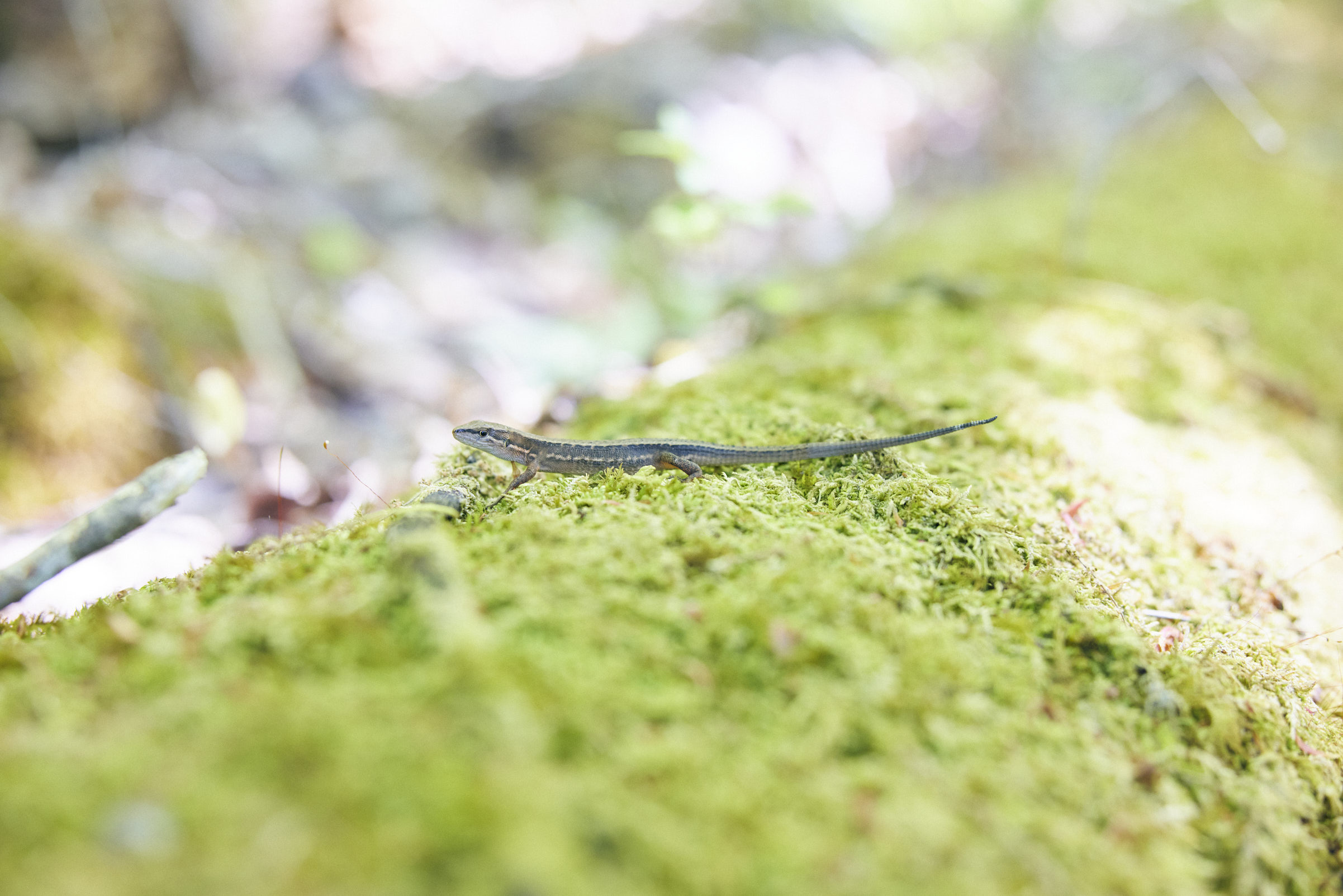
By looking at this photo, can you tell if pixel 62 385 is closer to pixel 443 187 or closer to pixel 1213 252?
pixel 443 187

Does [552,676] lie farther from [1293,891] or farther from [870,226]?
[870,226]

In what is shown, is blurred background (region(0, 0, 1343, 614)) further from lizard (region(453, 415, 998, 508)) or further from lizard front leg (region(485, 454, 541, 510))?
lizard (region(453, 415, 998, 508))

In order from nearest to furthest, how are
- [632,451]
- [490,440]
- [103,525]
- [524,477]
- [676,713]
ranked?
[676,713], [103,525], [524,477], [632,451], [490,440]

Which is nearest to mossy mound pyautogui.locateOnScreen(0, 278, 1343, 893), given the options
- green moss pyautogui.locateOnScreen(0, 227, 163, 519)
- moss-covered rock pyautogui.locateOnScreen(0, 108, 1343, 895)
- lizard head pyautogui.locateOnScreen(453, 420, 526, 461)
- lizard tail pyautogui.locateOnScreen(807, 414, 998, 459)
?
moss-covered rock pyautogui.locateOnScreen(0, 108, 1343, 895)

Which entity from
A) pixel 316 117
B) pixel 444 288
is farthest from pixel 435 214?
pixel 316 117

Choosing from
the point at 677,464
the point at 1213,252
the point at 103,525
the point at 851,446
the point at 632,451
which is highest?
the point at 1213,252

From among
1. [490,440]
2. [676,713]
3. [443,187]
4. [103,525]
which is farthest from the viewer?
[443,187]

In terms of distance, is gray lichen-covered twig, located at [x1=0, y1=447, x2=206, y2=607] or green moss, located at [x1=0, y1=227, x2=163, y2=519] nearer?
gray lichen-covered twig, located at [x1=0, y1=447, x2=206, y2=607]

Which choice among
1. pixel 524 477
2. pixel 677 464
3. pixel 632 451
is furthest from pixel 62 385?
pixel 677 464
